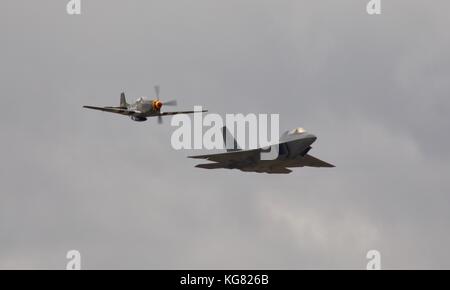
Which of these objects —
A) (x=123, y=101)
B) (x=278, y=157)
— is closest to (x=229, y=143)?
(x=278, y=157)

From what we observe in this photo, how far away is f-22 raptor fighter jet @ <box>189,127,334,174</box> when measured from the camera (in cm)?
9656

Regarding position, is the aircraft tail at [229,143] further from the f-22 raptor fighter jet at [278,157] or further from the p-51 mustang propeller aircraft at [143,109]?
the p-51 mustang propeller aircraft at [143,109]

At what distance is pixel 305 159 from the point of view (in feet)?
339

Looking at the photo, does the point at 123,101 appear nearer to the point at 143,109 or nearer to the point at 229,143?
the point at 143,109

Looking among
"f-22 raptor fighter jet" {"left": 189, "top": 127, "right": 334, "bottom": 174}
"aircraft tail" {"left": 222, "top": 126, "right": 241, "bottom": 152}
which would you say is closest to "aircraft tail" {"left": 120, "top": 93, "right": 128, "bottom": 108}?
"f-22 raptor fighter jet" {"left": 189, "top": 127, "right": 334, "bottom": 174}

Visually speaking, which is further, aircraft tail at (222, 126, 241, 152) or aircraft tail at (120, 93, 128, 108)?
aircraft tail at (120, 93, 128, 108)

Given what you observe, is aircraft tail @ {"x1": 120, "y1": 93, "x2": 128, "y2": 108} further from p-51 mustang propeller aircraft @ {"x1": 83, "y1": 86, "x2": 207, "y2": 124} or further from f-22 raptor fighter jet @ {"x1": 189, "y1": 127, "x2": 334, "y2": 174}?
f-22 raptor fighter jet @ {"x1": 189, "y1": 127, "x2": 334, "y2": 174}

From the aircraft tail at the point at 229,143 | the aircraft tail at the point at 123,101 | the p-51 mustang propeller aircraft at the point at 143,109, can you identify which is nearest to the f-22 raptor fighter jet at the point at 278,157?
the aircraft tail at the point at 229,143

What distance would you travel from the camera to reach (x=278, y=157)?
98.9 m
